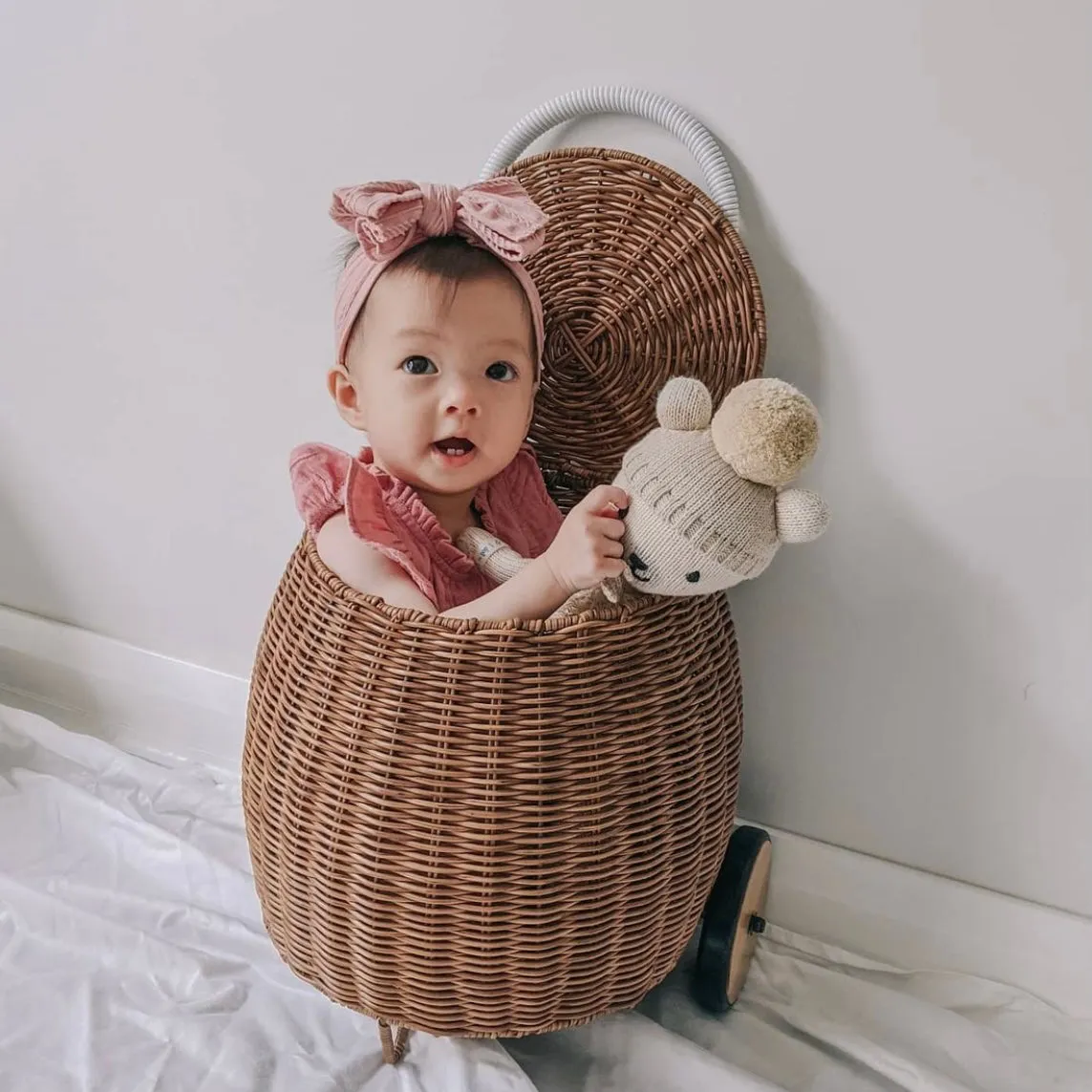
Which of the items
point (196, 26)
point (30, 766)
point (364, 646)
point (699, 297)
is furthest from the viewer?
point (30, 766)

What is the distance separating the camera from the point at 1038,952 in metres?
0.99

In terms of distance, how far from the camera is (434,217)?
83cm

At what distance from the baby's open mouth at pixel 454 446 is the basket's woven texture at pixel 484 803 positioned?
0.14 m

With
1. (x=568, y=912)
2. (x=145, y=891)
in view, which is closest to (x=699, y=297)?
(x=568, y=912)

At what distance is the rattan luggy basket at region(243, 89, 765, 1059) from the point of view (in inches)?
29.4

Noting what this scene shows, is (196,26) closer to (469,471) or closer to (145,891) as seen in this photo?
(469,471)

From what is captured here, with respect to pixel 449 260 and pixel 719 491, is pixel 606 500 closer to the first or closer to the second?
pixel 719 491

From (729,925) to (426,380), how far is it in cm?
58

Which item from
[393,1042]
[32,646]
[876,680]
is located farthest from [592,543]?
[32,646]

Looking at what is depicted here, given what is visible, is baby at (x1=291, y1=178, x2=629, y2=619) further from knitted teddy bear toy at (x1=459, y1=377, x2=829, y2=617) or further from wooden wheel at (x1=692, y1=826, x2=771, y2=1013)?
wooden wheel at (x1=692, y1=826, x2=771, y2=1013)

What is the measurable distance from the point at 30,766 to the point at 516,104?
1.06 m

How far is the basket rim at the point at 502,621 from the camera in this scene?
2.43 ft

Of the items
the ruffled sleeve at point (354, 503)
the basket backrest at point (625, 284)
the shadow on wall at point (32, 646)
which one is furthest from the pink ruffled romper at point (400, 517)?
the shadow on wall at point (32, 646)

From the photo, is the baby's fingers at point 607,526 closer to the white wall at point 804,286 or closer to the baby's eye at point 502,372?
the baby's eye at point 502,372
